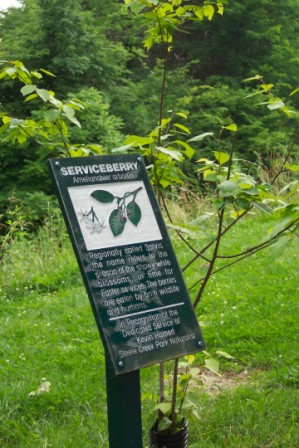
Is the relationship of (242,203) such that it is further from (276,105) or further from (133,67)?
(133,67)

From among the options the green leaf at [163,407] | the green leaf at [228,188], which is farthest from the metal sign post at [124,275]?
the green leaf at [163,407]

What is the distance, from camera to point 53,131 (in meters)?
3.40

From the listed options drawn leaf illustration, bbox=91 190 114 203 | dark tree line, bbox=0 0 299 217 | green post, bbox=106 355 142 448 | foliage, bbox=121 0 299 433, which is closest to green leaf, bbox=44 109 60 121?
foliage, bbox=121 0 299 433

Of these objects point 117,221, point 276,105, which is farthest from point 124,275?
point 276,105

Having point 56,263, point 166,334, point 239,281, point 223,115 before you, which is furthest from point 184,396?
point 223,115

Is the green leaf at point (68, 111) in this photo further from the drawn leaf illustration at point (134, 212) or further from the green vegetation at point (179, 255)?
the drawn leaf illustration at point (134, 212)

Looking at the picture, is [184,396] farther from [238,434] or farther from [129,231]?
[129,231]

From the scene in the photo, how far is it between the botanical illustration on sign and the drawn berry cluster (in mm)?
52

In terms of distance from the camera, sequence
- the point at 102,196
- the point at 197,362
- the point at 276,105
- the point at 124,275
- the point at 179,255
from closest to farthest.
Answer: the point at 124,275, the point at 102,196, the point at 276,105, the point at 197,362, the point at 179,255

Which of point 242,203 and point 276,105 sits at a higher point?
point 276,105

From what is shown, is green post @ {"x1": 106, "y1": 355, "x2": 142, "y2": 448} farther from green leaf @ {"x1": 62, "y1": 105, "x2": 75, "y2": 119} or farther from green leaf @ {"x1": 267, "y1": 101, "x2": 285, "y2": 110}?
green leaf @ {"x1": 267, "y1": 101, "x2": 285, "y2": 110}

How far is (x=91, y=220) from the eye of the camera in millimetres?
2602

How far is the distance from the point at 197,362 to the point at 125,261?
2212 mm

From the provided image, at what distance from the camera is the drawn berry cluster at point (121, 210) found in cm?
266
